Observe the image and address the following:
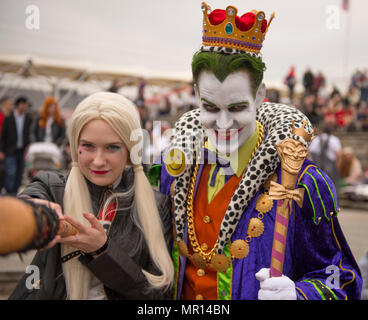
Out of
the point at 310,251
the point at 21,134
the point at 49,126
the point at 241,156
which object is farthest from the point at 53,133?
the point at 310,251

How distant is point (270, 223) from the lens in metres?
1.75

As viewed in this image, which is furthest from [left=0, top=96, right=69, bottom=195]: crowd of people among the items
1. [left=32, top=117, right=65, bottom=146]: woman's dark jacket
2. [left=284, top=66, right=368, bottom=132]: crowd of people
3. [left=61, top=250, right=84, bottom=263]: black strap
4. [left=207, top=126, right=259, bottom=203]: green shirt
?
[left=284, top=66, right=368, bottom=132]: crowd of people

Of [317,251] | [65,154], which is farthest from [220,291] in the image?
[65,154]

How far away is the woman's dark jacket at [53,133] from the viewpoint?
6070 millimetres

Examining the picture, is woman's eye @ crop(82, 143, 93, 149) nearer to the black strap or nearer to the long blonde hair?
the long blonde hair

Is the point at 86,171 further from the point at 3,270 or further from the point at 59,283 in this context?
the point at 3,270

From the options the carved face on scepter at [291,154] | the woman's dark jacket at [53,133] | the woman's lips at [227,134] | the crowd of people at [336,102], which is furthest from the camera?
the crowd of people at [336,102]

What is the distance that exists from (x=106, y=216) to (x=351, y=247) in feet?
13.8

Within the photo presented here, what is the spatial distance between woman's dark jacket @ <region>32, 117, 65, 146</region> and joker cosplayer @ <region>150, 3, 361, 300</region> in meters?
4.67

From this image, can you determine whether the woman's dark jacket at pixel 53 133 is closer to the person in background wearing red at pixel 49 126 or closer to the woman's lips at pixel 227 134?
the person in background wearing red at pixel 49 126

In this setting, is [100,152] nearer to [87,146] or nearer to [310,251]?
[87,146]

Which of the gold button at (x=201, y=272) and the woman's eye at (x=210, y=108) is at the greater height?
the woman's eye at (x=210, y=108)

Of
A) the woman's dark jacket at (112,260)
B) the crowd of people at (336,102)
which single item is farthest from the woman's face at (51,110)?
the crowd of people at (336,102)

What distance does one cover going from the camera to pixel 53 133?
20.2 feet
